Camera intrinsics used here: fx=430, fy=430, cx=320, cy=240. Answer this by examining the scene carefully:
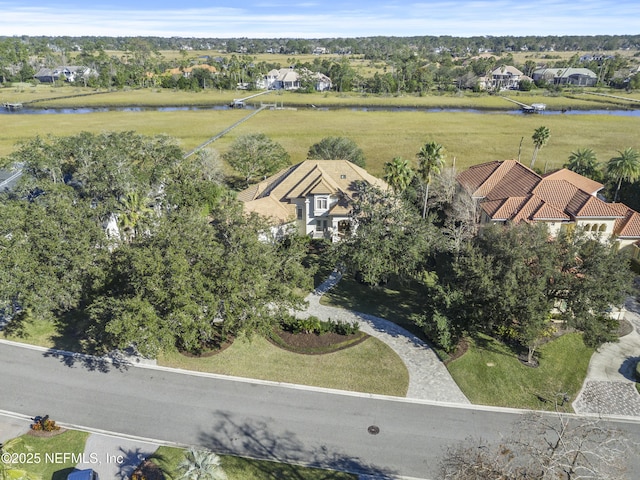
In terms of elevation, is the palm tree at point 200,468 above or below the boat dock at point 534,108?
below

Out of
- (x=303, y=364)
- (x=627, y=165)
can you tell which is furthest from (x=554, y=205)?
(x=303, y=364)

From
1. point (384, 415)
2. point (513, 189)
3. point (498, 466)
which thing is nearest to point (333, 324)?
point (384, 415)

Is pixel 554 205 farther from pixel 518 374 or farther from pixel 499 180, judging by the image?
pixel 518 374

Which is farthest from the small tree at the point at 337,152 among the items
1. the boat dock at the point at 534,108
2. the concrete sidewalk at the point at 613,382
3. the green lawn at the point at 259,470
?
the boat dock at the point at 534,108

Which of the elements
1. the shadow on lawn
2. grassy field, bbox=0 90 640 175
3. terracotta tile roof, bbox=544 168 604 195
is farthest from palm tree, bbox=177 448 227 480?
grassy field, bbox=0 90 640 175

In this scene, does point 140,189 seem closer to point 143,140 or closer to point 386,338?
point 143,140

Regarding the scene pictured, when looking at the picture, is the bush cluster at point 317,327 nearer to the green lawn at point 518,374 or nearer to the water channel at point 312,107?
the green lawn at point 518,374

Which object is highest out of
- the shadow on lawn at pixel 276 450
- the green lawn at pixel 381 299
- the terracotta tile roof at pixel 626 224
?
the terracotta tile roof at pixel 626 224
